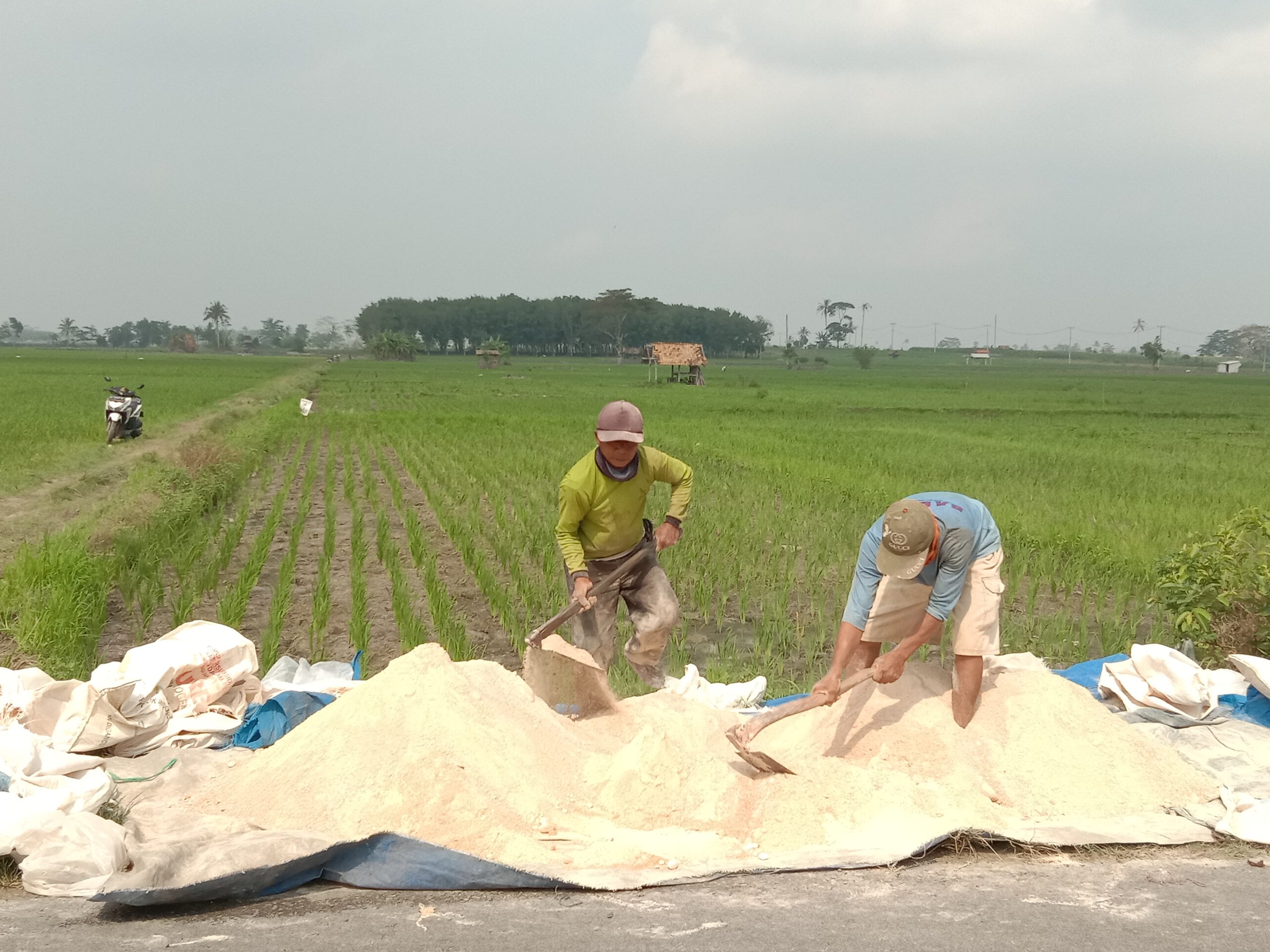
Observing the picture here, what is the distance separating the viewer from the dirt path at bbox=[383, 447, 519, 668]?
5.23 m

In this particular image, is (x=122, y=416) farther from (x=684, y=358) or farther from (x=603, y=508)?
(x=684, y=358)

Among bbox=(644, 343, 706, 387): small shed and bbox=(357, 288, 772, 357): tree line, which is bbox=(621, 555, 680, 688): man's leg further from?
bbox=(357, 288, 772, 357): tree line

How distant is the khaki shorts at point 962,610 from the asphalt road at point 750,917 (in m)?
0.85

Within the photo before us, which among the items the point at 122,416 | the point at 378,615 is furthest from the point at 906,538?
the point at 122,416

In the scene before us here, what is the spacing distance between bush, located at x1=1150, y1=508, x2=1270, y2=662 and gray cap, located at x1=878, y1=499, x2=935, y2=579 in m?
2.01

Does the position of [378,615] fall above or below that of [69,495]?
below

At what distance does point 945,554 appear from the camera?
11.0 feet

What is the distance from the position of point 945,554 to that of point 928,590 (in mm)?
280

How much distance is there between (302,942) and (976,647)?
232 cm

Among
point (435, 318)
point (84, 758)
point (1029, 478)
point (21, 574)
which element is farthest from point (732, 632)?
point (435, 318)

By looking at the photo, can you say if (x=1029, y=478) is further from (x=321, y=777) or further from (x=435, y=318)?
(x=435, y=318)

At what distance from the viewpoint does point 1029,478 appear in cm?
1087

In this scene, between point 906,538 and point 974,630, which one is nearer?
point 906,538

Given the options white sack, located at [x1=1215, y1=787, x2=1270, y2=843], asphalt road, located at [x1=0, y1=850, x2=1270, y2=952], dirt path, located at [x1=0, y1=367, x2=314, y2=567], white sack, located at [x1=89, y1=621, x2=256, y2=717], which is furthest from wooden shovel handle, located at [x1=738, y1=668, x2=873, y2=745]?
dirt path, located at [x1=0, y1=367, x2=314, y2=567]
